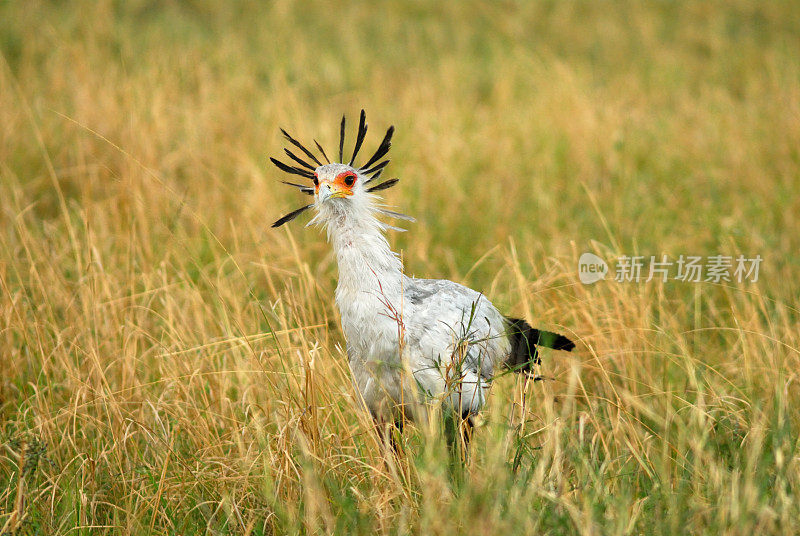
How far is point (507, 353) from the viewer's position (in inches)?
115

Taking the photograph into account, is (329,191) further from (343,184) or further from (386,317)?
(386,317)

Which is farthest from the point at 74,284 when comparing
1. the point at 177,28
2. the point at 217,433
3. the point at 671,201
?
the point at 177,28

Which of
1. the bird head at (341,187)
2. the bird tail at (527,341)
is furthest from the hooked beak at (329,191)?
the bird tail at (527,341)

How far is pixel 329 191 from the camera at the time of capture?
8.30 feet

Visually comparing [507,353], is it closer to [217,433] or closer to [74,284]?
[217,433]

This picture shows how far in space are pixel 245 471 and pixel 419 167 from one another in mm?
3576

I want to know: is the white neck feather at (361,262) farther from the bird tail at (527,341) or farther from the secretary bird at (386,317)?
the bird tail at (527,341)

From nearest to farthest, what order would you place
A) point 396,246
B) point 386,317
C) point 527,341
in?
1. point 386,317
2. point 527,341
3. point 396,246

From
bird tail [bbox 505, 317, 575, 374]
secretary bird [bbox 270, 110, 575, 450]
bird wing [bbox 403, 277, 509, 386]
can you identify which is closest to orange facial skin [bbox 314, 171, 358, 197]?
secretary bird [bbox 270, 110, 575, 450]

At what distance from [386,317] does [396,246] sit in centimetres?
229

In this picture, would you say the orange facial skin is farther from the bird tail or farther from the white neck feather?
the bird tail

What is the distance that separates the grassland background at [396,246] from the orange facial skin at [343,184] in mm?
463

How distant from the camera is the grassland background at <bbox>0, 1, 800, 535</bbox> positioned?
237cm

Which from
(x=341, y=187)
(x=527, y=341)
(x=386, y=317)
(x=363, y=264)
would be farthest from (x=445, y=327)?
(x=341, y=187)
